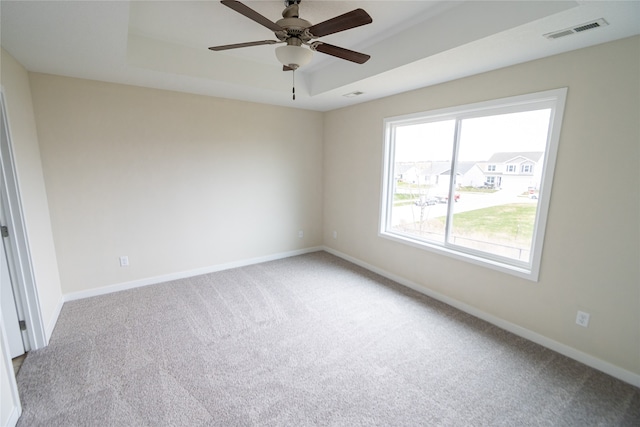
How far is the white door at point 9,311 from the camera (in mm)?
2102

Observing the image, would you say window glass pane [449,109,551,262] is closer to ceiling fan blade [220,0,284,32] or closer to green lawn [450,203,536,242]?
green lawn [450,203,536,242]

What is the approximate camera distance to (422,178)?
136 inches

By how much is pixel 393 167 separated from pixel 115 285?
151 inches

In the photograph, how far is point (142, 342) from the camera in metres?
2.40

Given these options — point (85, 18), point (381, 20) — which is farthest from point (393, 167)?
point (85, 18)

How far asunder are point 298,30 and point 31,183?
2.67m

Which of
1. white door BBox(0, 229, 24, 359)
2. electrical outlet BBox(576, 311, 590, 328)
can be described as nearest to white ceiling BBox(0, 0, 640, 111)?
white door BBox(0, 229, 24, 359)

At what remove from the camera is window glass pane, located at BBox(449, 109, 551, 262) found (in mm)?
2449

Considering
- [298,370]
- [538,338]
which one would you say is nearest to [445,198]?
[538,338]

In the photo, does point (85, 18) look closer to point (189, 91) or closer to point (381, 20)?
point (189, 91)

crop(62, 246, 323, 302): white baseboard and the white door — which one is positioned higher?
the white door

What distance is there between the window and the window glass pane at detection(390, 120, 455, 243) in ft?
0.04

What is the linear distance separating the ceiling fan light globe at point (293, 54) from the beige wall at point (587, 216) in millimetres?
1744

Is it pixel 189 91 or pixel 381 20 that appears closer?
pixel 381 20
